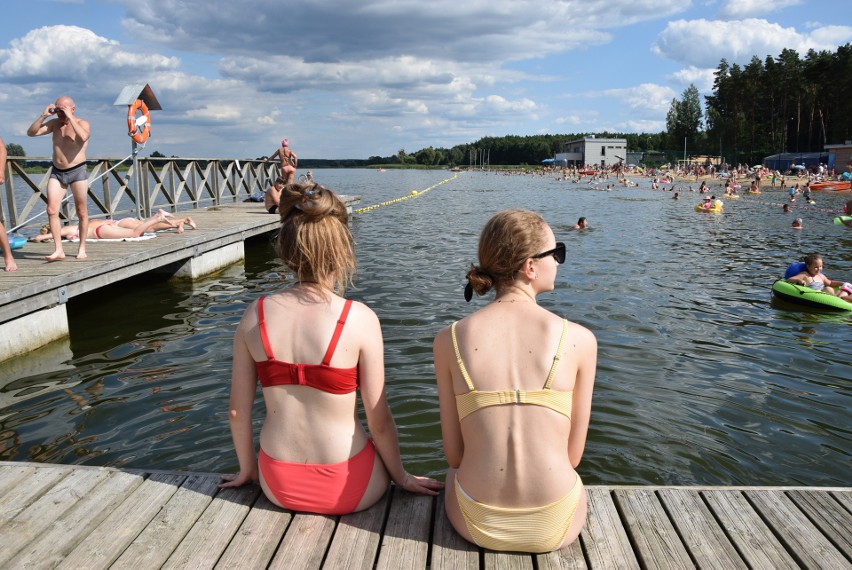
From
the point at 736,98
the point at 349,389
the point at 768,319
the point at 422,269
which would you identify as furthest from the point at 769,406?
the point at 736,98

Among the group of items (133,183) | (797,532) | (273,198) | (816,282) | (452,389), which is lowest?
(816,282)

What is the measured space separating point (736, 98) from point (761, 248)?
217 ft

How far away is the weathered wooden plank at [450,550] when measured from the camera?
2234mm

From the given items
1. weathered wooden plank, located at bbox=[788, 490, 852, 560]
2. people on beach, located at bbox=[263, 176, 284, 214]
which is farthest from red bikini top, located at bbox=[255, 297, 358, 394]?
people on beach, located at bbox=[263, 176, 284, 214]

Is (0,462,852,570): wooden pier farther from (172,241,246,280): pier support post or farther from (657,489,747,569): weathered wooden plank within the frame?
(172,241,246,280): pier support post

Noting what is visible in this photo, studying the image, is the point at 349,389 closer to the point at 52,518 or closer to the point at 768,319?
the point at 52,518

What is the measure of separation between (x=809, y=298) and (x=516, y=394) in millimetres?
7810

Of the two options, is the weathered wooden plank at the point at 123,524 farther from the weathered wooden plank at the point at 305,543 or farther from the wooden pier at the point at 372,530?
the weathered wooden plank at the point at 305,543

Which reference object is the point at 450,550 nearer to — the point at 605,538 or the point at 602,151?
the point at 605,538

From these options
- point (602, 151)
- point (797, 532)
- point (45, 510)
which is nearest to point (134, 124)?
point (45, 510)

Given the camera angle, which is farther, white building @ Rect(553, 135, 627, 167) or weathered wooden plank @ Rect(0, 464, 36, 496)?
white building @ Rect(553, 135, 627, 167)

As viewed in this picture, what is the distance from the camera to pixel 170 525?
253 centimetres

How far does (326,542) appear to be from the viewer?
2.37 m

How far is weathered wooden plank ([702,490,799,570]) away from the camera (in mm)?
2320
